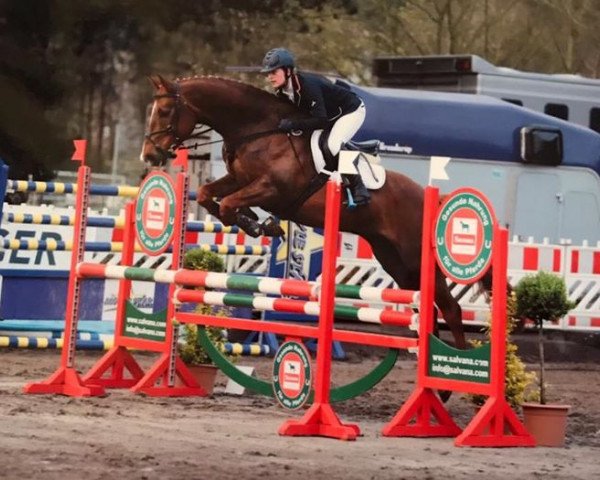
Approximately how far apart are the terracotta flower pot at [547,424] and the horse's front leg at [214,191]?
10.7 ft

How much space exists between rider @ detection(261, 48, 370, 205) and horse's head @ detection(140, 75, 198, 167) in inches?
24.6

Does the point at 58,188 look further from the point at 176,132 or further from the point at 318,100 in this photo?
the point at 318,100

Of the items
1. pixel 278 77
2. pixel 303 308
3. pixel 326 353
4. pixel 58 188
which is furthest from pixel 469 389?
pixel 58 188

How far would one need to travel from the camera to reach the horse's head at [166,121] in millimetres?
11656

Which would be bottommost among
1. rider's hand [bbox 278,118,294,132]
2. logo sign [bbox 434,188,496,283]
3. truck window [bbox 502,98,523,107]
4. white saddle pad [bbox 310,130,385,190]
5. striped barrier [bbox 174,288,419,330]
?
striped barrier [bbox 174,288,419,330]

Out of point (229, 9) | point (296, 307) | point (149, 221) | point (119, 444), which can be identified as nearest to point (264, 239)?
point (149, 221)

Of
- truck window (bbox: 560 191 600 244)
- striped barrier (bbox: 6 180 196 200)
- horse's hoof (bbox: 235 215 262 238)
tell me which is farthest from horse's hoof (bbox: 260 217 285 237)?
truck window (bbox: 560 191 600 244)

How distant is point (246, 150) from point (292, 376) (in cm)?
284

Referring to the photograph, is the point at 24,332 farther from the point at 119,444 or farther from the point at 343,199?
the point at 119,444

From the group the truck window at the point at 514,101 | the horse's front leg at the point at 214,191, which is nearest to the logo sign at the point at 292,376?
the horse's front leg at the point at 214,191

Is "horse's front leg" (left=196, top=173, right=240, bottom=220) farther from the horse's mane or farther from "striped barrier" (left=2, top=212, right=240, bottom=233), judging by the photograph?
"striped barrier" (left=2, top=212, right=240, bottom=233)

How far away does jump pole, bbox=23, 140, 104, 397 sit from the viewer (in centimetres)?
1060

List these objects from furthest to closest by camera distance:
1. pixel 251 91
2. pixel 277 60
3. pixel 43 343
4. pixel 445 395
Answer: 1. pixel 43 343
2. pixel 251 91
3. pixel 277 60
4. pixel 445 395

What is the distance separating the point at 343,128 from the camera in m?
11.8
